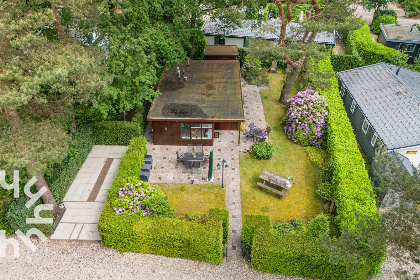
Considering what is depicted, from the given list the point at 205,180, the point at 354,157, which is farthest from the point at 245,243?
the point at 354,157

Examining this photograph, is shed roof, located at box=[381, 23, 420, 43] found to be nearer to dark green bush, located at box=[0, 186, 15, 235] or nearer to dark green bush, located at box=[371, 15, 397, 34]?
dark green bush, located at box=[371, 15, 397, 34]

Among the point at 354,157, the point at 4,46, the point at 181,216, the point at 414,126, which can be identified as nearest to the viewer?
the point at 4,46

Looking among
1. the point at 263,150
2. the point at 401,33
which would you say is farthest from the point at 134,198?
the point at 401,33

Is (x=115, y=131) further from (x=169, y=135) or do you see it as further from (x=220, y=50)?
(x=220, y=50)

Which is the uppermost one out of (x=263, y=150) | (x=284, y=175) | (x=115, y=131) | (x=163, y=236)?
(x=115, y=131)

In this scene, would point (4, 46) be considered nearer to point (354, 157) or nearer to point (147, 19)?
point (147, 19)

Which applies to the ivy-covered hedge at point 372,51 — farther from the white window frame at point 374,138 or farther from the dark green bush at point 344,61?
the white window frame at point 374,138
